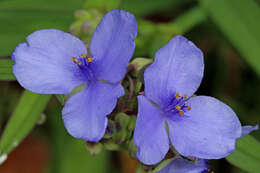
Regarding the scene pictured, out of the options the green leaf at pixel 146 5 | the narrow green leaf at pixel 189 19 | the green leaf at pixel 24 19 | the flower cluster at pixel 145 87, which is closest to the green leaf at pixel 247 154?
the flower cluster at pixel 145 87

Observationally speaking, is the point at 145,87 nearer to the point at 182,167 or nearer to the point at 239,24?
the point at 182,167

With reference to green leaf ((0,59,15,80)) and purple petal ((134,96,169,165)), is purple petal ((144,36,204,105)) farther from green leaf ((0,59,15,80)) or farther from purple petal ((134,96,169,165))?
green leaf ((0,59,15,80))

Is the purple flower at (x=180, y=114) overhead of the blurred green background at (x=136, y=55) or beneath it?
overhead

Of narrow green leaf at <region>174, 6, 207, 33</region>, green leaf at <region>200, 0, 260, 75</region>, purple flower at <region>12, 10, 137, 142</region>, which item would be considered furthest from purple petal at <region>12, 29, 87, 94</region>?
narrow green leaf at <region>174, 6, 207, 33</region>

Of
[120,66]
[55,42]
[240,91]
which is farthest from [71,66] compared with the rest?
[240,91]

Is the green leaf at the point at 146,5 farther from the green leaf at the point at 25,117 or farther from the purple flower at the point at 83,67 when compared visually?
the purple flower at the point at 83,67

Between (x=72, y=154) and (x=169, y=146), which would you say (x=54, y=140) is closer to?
(x=72, y=154)
